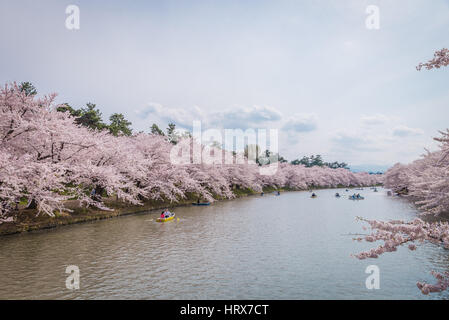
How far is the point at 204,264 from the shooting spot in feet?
49.3

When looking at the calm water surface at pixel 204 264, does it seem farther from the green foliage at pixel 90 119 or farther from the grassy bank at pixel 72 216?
the green foliage at pixel 90 119

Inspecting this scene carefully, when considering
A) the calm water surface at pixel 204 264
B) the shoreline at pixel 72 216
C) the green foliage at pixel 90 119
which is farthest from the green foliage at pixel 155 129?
the calm water surface at pixel 204 264

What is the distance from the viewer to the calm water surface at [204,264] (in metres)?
11.4

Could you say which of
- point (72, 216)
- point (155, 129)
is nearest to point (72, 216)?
point (72, 216)

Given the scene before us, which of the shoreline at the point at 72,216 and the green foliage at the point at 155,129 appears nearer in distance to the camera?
the shoreline at the point at 72,216

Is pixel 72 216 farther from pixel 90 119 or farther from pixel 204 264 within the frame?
pixel 90 119

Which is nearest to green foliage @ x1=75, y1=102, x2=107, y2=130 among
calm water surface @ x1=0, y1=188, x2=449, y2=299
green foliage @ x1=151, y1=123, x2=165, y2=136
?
green foliage @ x1=151, y1=123, x2=165, y2=136

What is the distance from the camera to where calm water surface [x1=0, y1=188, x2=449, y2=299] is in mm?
11422

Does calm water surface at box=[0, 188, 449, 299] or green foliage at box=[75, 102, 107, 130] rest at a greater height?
green foliage at box=[75, 102, 107, 130]

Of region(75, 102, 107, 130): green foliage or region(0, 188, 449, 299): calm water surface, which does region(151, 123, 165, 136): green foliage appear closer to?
region(75, 102, 107, 130): green foliage

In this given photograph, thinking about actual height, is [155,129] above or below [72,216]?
above
